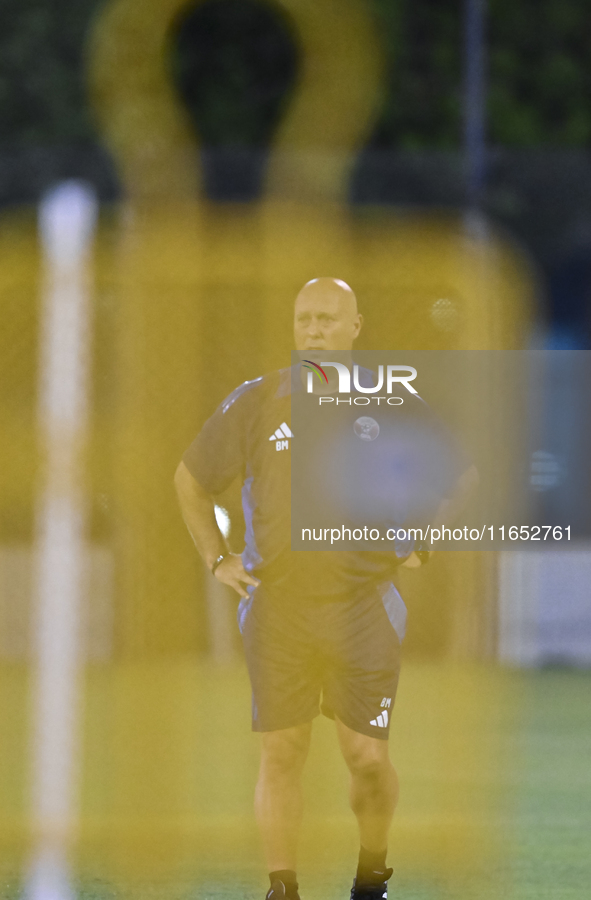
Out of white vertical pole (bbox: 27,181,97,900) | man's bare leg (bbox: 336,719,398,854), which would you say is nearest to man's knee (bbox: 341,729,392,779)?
man's bare leg (bbox: 336,719,398,854)

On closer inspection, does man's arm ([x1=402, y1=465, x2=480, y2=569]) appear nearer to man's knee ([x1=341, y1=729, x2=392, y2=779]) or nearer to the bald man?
the bald man

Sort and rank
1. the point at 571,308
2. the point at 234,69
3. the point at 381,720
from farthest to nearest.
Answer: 1. the point at 234,69
2. the point at 571,308
3. the point at 381,720

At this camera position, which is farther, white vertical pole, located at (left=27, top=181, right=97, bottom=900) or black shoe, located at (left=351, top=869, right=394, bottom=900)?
white vertical pole, located at (left=27, top=181, right=97, bottom=900)

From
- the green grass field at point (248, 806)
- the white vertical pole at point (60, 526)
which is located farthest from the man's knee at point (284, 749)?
the white vertical pole at point (60, 526)

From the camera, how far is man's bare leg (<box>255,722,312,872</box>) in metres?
2.92

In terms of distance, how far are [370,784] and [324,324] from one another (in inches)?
40.3

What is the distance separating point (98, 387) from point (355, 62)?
9.42 meters

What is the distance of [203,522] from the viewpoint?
2961mm

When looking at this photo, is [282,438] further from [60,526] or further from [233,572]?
[60,526]

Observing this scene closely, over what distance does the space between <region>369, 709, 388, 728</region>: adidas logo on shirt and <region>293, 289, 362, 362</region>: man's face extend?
0.78 metres

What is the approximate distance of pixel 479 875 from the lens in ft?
12.2

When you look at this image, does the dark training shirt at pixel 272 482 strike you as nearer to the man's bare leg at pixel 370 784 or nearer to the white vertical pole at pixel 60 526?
the man's bare leg at pixel 370 784

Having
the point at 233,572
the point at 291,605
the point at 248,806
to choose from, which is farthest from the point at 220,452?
the point at 248,806

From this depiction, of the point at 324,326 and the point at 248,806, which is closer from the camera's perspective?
the point at 324,326
